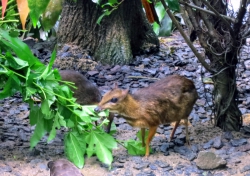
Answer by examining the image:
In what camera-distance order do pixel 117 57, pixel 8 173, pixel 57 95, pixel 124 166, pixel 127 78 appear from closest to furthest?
1. pixel 57 95
2. pixel 8 173
3. pixel 124 166
4. pixel 127 78
5. pixel 117 57

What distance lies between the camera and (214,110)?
4.70 m

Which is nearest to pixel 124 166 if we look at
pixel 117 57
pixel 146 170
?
pixel 146 170

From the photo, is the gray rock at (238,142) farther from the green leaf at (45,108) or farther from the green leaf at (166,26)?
the green leaf at (166,26)

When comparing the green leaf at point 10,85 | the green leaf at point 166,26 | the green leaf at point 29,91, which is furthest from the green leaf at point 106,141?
the green leaf at point 166,26

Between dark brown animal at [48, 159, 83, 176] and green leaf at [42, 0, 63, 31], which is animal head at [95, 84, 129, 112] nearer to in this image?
green leaf at [42, 0, 63, 31]

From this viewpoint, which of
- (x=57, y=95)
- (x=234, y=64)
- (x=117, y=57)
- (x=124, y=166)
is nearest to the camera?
(x=57, y=95)

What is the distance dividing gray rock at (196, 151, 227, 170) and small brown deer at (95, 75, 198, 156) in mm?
552

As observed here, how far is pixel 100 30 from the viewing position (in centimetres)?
679

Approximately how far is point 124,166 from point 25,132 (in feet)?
4.08

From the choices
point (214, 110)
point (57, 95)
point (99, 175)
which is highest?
point (57, 95)

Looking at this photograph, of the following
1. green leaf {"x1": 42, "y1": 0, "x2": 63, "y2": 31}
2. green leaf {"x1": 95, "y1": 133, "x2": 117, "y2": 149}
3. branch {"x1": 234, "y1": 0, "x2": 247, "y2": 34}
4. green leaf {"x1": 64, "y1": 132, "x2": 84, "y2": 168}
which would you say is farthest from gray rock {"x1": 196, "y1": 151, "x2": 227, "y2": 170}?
green leaf {"x1": 42, "y1": 0, "x2": 63, "y2": 31}

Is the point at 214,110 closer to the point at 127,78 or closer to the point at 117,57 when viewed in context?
the point at 127,78

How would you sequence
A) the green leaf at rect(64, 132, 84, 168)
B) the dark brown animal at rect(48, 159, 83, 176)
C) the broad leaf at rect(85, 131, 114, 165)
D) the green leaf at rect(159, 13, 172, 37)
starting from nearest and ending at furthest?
the dark brown animal at rect(48, 159, 83, 176), the green leaf at rect(64, 132, 84, 168), the broad leaf at rect(85, 131, 114, 165), the green leaf at rect(159, 13, 172, 37)

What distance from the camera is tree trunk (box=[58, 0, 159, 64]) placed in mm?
6770
